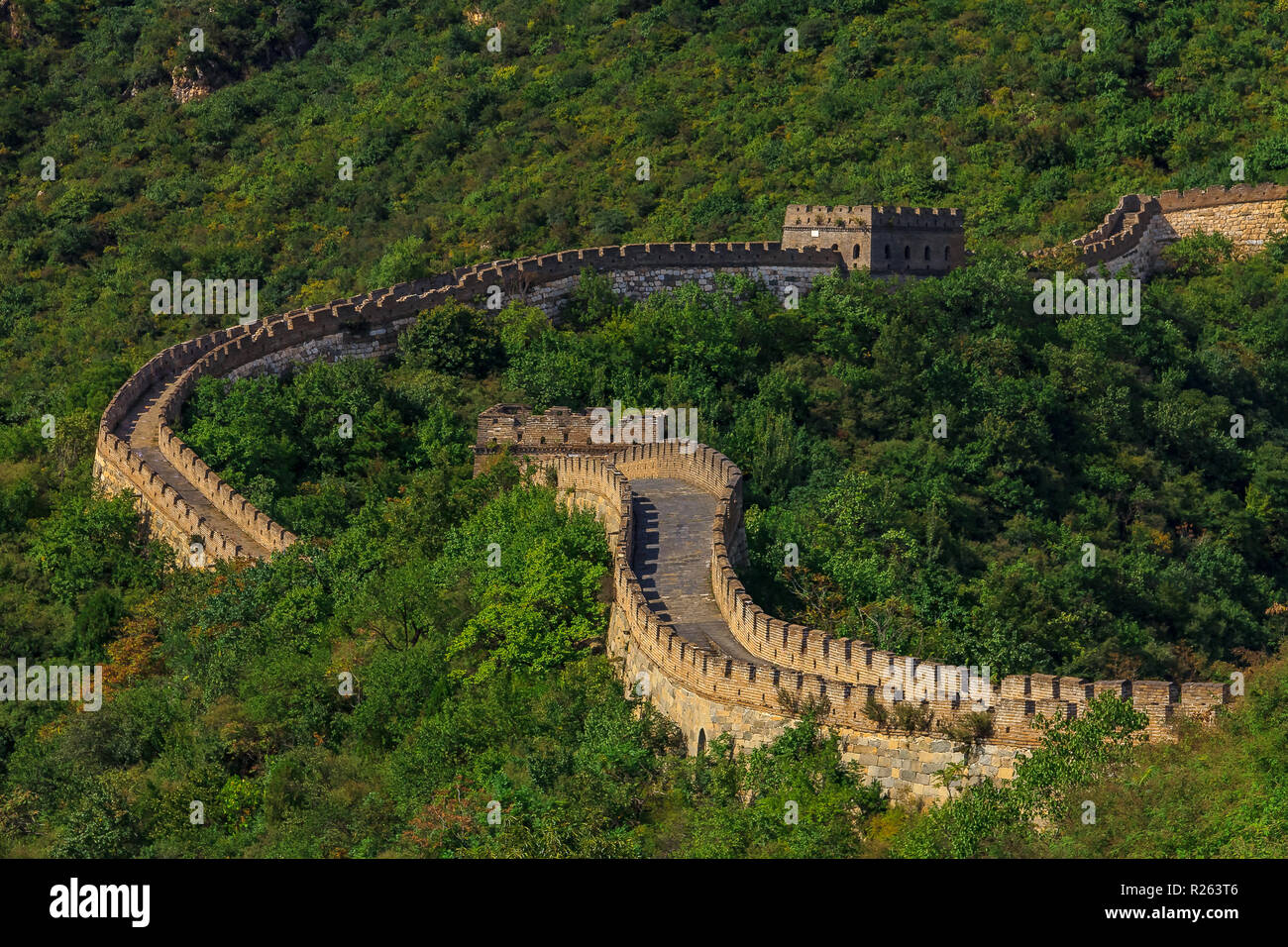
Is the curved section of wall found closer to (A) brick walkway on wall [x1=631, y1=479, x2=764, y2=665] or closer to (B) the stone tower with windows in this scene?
(B) the stone tower with windows

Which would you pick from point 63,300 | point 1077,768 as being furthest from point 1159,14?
point 1077,768

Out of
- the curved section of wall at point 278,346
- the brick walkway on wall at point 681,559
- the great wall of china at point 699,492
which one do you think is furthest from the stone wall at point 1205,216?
the brick walkway on wall at point 681,559

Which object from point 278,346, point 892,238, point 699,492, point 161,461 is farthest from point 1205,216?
point 161,461

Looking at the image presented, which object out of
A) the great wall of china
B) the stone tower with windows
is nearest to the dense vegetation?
the great wall of china

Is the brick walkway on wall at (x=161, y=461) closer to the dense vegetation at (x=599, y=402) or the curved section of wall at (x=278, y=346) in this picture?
the curved section of wall at (x=278, y=346)

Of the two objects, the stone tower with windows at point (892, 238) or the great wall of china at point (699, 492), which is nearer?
the great wall of china at point (699, 492)

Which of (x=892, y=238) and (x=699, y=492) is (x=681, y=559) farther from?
(x=892, y=238)
